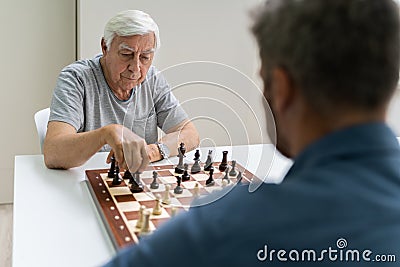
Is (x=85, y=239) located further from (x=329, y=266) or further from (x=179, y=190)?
(x=329, y=266)

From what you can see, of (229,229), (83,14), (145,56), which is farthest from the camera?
(83,14)

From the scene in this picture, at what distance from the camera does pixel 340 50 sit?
27.5 inches

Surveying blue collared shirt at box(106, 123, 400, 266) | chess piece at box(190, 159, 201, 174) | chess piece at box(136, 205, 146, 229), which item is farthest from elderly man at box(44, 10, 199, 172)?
blue collared shirt at box(106, 123, 400, 266)

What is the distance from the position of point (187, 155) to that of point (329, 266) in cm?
142

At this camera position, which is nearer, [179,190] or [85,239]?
[85,239]

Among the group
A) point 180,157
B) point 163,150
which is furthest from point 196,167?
point 163,150

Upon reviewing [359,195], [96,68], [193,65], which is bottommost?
[96,68]

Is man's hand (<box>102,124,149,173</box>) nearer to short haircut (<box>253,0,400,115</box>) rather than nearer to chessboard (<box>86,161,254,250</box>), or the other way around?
chessboard (<box>86,161,254,250</box>)

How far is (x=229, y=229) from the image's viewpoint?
722 mm

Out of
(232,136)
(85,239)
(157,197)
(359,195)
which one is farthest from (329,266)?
(232,136)

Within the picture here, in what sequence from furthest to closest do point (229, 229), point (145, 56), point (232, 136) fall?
1. point (145, 56)
2. point (232, 136)
3. point (229, 229)

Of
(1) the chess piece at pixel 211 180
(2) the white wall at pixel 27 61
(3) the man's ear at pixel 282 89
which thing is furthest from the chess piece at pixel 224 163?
(2) the white wall at pixel 27 61

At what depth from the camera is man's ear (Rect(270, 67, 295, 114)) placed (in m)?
0.75

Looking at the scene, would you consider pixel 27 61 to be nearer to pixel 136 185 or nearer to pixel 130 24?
pixel 130 24
